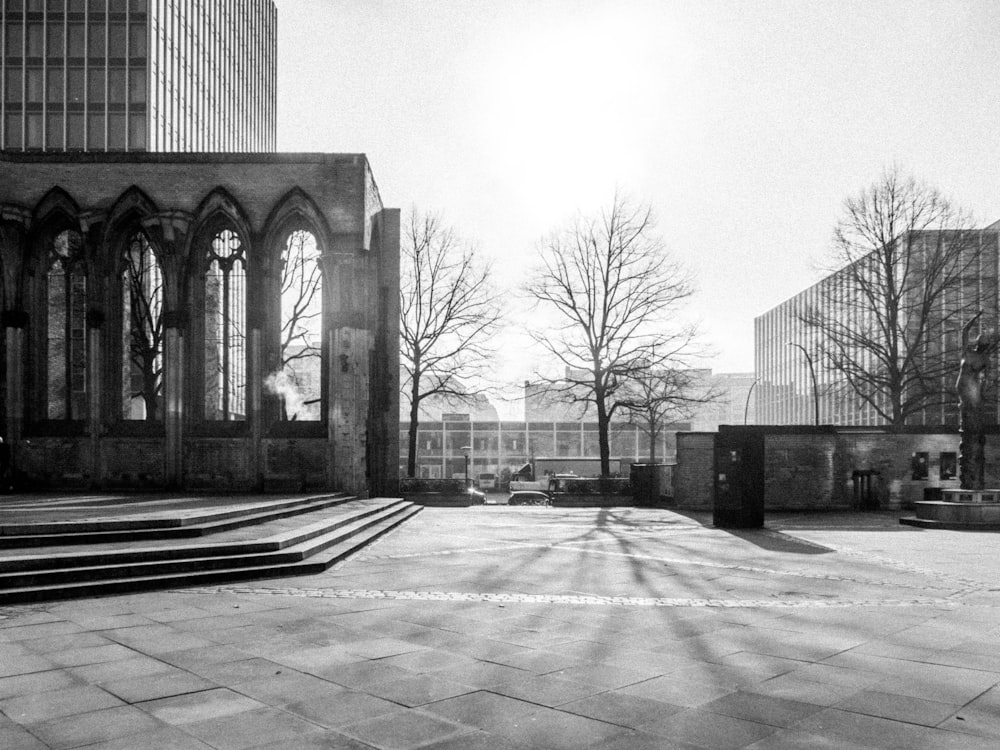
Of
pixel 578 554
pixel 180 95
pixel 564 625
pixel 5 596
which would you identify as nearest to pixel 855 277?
pixel 578 554

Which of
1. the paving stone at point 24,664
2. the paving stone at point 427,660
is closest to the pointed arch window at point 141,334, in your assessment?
the paving stone at point 24,664

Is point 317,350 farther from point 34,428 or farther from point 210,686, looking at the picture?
point 210,686

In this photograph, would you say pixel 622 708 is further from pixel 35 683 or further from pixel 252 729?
pixel 35 683

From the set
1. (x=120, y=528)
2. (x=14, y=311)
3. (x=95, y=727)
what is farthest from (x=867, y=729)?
(x=14, y=311)

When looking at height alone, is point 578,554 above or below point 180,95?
below

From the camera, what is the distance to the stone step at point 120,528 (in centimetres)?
1083

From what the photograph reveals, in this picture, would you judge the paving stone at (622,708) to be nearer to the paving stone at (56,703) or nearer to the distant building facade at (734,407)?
the paving stone at (56,703)

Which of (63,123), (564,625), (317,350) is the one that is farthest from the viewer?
(63,123)

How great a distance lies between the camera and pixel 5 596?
8.50 metres

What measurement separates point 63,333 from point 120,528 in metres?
14.5

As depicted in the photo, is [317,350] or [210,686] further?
[317,350]

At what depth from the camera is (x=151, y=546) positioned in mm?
10812

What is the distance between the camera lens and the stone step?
10.8m

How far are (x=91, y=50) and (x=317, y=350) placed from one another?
42722 mm
